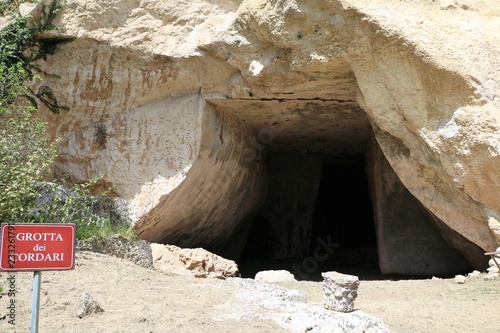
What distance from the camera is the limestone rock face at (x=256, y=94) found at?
5.66 metres

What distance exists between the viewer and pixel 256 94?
6.99 m

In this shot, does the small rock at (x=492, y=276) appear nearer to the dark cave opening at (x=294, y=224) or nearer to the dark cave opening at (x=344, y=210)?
the dark cave opening at (x=294, y=224)

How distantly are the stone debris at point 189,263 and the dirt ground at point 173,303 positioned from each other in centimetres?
97

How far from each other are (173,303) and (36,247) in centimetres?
176

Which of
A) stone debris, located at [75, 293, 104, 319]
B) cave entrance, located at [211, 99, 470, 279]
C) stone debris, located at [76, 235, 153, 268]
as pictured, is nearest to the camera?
stone debris, located at [75, 293, 104, 319]

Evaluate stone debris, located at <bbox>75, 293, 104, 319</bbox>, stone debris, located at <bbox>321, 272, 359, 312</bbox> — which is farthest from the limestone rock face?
stone debris, located at <bbox>75, 293, 104, 319</bbox>

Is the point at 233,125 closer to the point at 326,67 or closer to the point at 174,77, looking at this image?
the point at 174,77

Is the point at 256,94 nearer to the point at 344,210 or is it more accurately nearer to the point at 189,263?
the point at 189,263

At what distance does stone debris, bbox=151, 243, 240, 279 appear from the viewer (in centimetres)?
639

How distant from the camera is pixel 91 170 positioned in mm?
7129

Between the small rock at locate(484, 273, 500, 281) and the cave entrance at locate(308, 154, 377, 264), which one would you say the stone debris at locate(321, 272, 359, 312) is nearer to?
the small rock at locate(484, 273, 500, 281)

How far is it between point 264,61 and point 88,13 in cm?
247

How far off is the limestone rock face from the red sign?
13.9 ft

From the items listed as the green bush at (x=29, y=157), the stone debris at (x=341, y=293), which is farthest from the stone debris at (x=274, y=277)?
the stone debris at (x=341, y=293)
